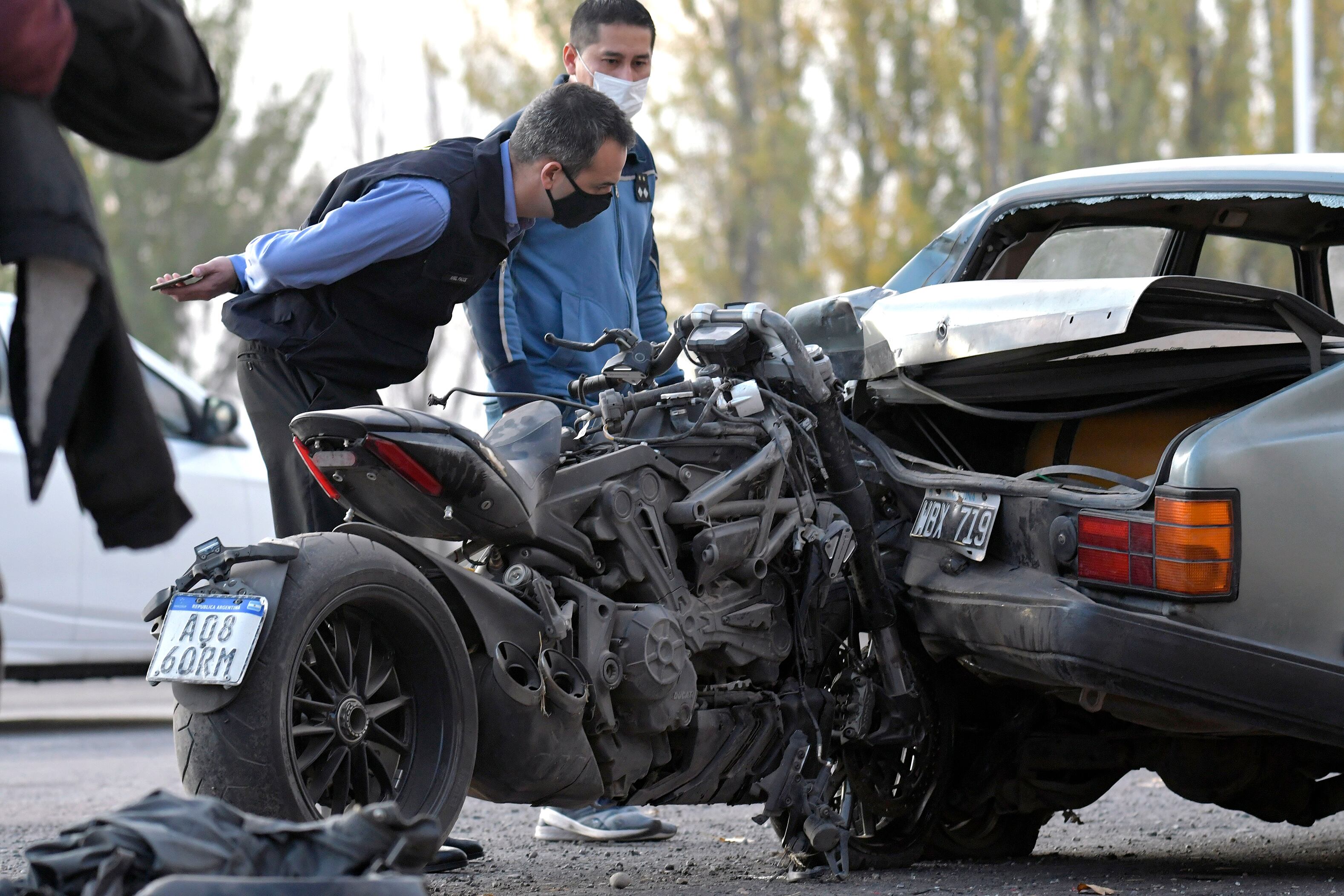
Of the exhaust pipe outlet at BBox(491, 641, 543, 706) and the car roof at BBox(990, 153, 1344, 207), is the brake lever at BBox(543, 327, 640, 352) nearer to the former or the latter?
the exhaust pipe outlet at BBox(491, 641, 543, 706)

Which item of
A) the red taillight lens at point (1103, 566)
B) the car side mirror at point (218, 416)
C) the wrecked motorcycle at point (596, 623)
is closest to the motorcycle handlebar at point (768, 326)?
the wrecked motorcycle at point (596, 623)

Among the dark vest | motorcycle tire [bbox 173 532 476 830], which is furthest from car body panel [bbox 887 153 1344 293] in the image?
motorcycle tire [bbox 173 532 476 830]

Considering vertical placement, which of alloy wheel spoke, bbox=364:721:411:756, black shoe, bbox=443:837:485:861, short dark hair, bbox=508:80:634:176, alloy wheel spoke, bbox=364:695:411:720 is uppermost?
short dark hair, bbox=508:80:634:176

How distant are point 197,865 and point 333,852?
20 cm

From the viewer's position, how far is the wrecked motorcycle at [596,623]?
10.9 feet

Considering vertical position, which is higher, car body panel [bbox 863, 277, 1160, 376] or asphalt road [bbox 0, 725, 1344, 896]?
car body panel [bbox 863, 277, 1160, 376]

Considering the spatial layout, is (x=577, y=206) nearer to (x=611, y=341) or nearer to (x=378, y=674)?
(x=611, y=341)

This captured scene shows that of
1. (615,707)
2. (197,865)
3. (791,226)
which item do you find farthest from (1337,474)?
(791,226)

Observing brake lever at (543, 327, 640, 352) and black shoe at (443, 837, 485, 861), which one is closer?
brake lever at (543, 327, 640, 352)

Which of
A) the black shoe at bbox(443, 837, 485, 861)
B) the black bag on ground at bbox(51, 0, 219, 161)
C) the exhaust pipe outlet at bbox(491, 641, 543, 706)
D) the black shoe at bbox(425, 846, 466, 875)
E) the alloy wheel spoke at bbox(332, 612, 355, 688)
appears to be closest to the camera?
the black bag on ground at bbox(51, 0, 219, 161)

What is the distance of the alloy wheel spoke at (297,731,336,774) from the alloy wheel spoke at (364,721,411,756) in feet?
0.36

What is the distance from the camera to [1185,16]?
81.8 ft

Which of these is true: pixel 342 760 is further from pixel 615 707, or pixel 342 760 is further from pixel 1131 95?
pixel 1131 95

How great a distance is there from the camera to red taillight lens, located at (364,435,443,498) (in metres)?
3.47
